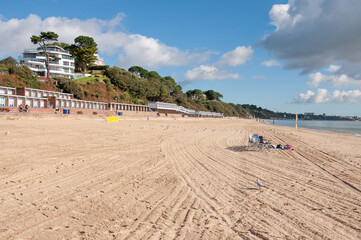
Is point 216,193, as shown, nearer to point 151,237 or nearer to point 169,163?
point 151,237

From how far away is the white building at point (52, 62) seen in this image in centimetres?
6719

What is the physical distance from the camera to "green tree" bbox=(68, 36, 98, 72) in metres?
71.3

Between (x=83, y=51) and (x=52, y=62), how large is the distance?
31.1 ft

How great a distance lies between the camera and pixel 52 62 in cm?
6838

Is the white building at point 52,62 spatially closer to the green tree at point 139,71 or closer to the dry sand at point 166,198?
the green tree at point 139,71

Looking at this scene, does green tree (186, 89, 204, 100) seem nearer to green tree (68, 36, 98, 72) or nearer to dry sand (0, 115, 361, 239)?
green tree (68, 36, 98, 72)

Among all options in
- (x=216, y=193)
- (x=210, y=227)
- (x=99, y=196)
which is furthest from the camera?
(x=216, y=193)

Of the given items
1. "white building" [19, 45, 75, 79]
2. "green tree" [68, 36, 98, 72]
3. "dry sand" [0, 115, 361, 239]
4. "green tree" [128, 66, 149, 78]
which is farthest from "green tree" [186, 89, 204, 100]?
"dry sand" [0, 115, 361, 239]

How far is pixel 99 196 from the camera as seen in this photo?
4680 millimetres

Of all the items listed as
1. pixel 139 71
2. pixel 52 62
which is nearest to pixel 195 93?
pixel 139 71

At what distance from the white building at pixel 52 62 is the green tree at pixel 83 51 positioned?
2.46 meters

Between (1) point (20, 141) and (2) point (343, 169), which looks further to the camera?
(1) point (20, 141)

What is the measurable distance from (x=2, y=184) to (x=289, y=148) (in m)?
12.1

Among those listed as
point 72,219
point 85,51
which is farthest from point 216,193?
point 85,51
